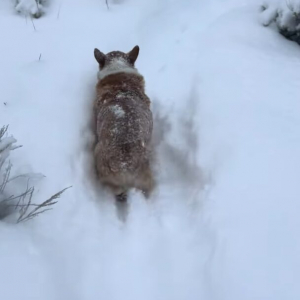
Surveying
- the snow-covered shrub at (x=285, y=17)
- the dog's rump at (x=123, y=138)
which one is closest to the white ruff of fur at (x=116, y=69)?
the dog's rump at (x=123, y=138)

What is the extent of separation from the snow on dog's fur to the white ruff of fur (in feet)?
0.49

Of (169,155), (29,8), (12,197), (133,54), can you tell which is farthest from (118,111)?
(29,8)

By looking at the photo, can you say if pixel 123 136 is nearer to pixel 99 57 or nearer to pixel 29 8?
pixel 99 57

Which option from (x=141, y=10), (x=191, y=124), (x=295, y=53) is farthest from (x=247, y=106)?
(x=141, y=10)

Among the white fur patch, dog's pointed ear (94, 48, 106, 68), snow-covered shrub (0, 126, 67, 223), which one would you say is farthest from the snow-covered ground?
the white fur patch

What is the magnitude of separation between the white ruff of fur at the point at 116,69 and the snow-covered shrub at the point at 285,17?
2228 millimetres

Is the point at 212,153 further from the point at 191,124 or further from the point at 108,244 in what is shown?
the point at 108,244

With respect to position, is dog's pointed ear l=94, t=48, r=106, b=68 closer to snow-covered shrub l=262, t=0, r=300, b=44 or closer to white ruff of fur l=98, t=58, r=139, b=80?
white ruff of fur l=98, t=58, r=139, b=80

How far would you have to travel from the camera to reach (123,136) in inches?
137

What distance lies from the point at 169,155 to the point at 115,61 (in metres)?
1.41

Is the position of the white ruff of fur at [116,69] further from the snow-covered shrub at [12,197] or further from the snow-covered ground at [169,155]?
the snow-covered shrub at [12,197]

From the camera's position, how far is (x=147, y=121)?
3855 millimetres

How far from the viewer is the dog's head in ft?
14.5

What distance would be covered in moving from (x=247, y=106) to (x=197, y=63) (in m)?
0.99
